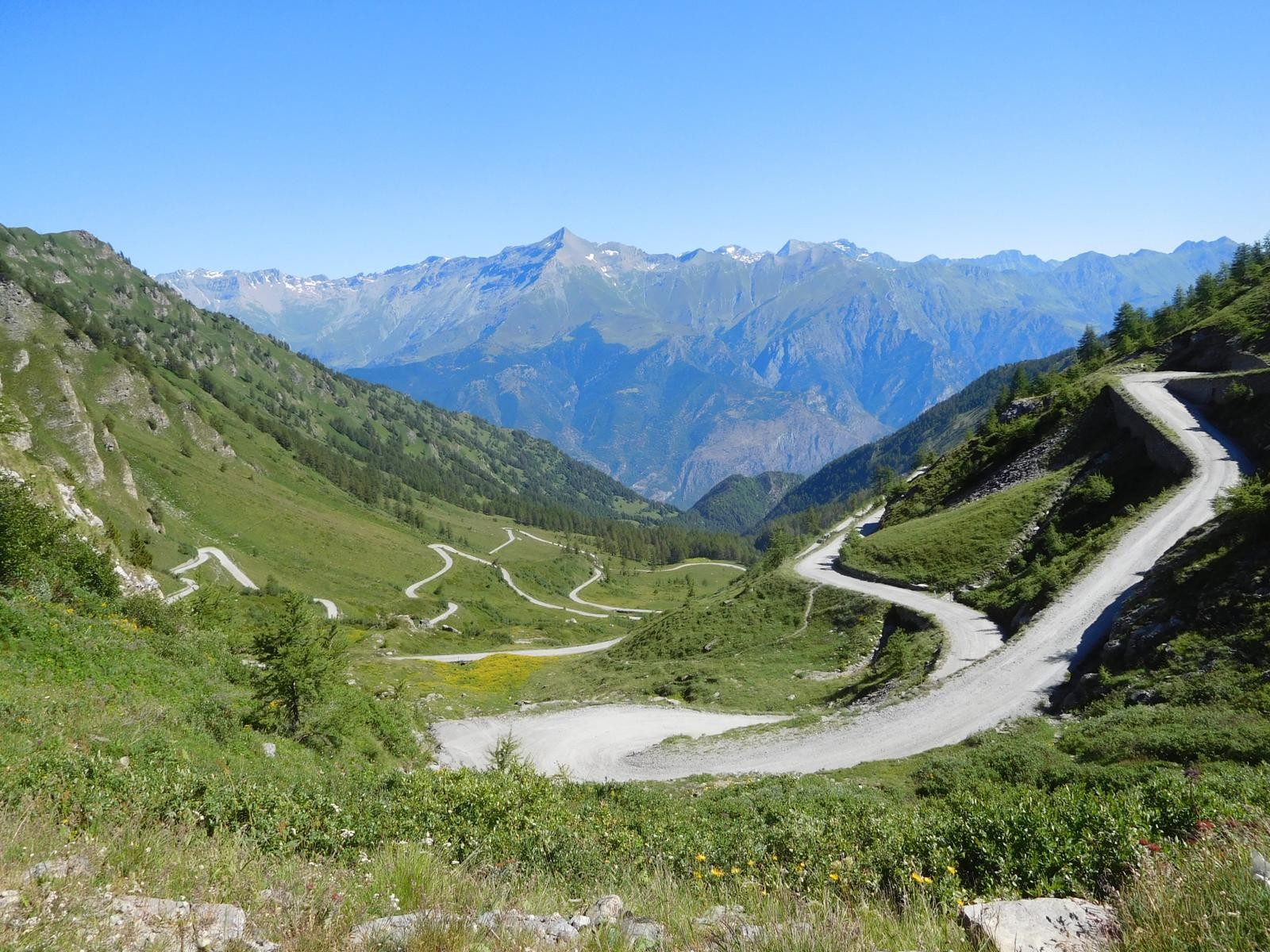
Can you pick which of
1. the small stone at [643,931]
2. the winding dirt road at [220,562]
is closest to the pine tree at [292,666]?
the small stone at [643,931]

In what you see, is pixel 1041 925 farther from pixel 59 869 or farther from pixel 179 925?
pixel 59 869

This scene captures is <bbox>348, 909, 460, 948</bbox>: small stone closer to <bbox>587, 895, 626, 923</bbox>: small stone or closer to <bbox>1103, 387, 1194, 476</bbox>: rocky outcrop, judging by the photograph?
<bbox>587, 895, 626, 923</bbox>: small stone

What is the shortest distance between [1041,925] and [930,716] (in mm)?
25148

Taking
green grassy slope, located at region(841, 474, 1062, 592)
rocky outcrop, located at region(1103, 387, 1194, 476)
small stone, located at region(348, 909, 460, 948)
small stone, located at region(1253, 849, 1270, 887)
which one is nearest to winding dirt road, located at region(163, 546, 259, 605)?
green grassy slope, located at region(841, 474, 1062, 592)

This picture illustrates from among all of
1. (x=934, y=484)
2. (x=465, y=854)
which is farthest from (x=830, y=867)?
(x=934, y=484)

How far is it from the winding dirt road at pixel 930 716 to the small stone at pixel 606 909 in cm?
2048

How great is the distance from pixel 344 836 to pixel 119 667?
15.1m

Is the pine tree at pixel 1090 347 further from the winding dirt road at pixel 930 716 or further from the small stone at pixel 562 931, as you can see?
the small stone at pixel 562 931

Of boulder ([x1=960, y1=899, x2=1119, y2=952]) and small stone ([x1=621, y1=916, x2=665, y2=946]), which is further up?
boulder ([x1=960, y1=899, x2=1119, y2=952])

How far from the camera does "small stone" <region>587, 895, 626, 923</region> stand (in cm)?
698

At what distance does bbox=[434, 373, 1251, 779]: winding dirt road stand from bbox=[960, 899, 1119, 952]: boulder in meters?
20.5

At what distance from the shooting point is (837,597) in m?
54.6

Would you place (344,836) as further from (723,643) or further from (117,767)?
(723,643)

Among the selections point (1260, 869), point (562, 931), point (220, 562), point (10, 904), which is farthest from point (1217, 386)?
point (220, 562)
